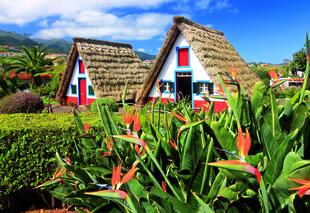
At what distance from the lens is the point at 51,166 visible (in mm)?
5090

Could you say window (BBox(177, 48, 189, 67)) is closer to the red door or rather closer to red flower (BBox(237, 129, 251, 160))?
the red door

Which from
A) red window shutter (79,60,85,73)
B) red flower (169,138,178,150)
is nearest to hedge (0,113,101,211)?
red flower (169,138,178,150)

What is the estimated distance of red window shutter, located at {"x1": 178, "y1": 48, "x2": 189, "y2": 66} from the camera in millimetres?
15319

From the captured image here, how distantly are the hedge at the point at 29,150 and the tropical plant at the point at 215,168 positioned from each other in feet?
9.96

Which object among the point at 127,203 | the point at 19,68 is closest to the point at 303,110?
the point at 127,203

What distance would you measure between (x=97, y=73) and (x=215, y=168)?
17491 millimetres

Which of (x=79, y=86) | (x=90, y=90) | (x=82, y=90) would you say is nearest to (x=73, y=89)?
(x=79, y=86)

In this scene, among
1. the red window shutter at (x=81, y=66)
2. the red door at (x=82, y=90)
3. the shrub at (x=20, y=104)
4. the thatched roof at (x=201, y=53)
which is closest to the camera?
the shrub at (x=20, y=104)

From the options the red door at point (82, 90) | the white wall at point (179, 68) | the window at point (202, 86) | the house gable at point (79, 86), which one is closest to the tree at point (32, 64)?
the house gable at point (79, 86)

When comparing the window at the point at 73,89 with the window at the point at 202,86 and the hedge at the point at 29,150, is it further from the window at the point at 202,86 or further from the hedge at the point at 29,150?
the hedge at the point at 29,150

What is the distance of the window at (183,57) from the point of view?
50.2ft

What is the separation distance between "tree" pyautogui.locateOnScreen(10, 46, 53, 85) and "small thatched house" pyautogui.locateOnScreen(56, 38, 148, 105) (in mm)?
9343

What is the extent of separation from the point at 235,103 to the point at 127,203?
27.5 inches

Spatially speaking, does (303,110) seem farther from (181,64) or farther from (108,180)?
(181,64)
